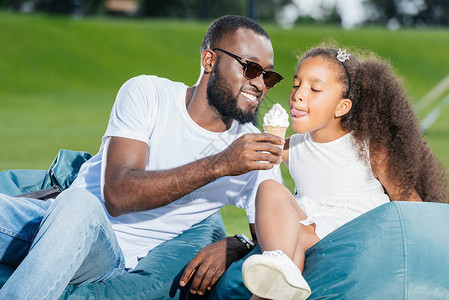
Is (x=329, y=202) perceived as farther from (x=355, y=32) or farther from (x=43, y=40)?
(x=355, y=32)

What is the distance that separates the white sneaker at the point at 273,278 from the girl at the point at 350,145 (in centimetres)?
65

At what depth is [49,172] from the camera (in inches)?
163

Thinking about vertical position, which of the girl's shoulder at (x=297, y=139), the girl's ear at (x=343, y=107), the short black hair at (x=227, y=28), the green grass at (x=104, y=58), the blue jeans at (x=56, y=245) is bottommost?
the green grass at (x=104, y=58)

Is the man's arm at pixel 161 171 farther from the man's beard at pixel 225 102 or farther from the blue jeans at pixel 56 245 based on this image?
the man's beard at pixel 225 102

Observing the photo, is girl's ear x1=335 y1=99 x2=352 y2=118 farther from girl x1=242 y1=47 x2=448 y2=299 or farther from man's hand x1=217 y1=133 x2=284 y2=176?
man's hand x1=217 y1=133 x2=284 y2=176

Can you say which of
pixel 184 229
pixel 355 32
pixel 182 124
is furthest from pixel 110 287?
pixel 355 32

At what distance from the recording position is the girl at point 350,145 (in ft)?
11.8

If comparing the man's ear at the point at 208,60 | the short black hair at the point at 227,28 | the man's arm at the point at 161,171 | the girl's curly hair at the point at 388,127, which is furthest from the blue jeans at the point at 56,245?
the girl's curly hair at the point at 388,127

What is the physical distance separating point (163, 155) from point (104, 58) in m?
24.1

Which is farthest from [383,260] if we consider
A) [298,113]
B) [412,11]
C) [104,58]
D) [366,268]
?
[412,11]

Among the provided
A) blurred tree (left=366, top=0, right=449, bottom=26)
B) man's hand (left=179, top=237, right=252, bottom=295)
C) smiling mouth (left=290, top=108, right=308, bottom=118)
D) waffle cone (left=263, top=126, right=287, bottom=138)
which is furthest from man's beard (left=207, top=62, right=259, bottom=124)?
blurred tree (left=366, top=0, right=449, bottom=26)

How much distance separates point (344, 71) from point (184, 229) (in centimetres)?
132

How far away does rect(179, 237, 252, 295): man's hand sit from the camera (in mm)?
3205

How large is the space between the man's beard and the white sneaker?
122 centimetres
